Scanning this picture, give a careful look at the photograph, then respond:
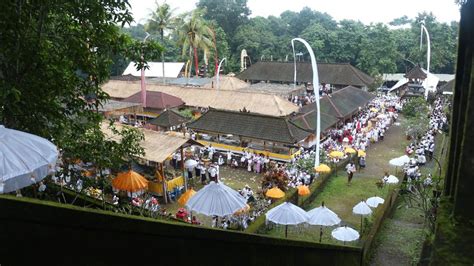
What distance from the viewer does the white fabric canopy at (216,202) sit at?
11094 millimetres

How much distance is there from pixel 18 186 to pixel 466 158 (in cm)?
434

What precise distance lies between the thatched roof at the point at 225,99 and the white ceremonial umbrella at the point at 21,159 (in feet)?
80.6

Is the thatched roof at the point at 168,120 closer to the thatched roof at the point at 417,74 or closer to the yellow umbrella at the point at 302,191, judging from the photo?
the yellow umbrella at the point at 302,191

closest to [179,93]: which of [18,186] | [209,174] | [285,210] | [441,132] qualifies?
[209,174]

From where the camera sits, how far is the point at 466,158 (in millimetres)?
3057

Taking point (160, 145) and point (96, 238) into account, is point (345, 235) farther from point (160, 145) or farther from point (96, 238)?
point (96, 238)

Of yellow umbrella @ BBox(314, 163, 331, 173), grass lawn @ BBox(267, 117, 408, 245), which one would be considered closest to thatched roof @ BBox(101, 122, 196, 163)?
grass lawn @ BBox(267, 117, 408, 245)

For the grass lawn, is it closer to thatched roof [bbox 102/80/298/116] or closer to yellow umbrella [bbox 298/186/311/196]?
yellow umbrella [bbox 298/186/311/196]

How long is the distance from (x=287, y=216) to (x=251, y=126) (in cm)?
1079

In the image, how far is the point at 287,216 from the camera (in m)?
12.0

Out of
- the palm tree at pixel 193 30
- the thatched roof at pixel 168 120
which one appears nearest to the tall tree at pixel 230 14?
the palm tree at pixel 193 30

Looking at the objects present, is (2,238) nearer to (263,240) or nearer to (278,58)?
(263,240)

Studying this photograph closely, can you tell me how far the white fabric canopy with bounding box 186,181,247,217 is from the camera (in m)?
11.1

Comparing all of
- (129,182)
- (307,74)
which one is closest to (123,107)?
(129,182)
